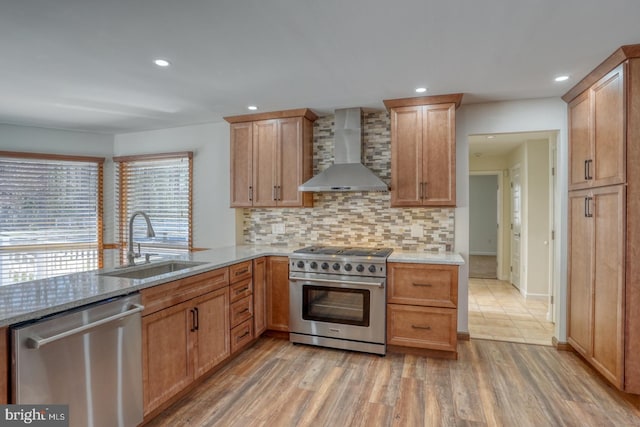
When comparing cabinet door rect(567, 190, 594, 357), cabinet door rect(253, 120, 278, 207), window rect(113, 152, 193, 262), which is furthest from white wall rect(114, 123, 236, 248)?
cabinet door rect(567, 190, 594, 357)

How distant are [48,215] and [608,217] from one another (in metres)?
5.75

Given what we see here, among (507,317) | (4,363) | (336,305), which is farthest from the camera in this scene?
(507,317)

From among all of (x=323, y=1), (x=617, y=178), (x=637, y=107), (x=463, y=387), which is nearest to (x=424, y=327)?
(x=463, y=387)

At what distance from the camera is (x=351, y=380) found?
2604 millimetres

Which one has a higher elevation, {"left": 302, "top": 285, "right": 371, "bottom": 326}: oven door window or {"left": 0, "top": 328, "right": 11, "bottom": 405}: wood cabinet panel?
{"left": 0, "top": 328, "right": 11, "bottom": 405}: wood cabinet panel

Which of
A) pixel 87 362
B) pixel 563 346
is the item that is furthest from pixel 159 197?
pixel 563 346

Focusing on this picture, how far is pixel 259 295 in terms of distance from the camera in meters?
3.29

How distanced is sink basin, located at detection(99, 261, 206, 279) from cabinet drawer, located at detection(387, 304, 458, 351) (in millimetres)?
1825

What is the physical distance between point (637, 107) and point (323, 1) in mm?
2215

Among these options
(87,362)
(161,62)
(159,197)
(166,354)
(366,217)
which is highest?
(161,62)

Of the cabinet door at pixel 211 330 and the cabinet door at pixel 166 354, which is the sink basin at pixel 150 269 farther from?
the cabinet door at pixel 166 354

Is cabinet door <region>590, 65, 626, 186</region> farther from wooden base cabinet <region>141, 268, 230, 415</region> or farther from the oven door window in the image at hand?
wooden base cabinet <region>141, 268, 230, 415</region>

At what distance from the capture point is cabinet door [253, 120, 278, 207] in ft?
12.2

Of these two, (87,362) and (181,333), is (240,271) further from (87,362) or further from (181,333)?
(87,362)
